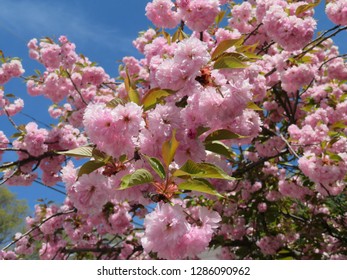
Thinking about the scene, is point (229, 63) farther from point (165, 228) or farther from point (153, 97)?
point (165, 228)

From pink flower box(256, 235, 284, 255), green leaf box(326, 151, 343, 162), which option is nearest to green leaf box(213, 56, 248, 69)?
green leaf box(326, 151, 343, 162)

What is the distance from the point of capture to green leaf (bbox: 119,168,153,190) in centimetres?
132

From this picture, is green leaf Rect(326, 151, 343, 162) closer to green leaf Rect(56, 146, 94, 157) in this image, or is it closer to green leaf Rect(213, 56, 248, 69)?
green leaf Rect(213, 56, 248, 69)

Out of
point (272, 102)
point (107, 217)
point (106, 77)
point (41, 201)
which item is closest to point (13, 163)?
point (107, 217)

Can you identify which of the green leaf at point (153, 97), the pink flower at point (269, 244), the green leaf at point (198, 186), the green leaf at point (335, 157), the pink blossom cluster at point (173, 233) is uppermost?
the pink flower at point (269, 244)

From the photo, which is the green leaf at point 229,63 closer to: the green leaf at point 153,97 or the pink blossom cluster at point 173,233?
the green leaf at point 153,97

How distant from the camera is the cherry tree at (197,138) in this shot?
1.48 metres

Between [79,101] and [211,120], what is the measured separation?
159 inches

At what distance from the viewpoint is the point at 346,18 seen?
3643mm

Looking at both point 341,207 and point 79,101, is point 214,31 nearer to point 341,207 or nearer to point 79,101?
point 79,101

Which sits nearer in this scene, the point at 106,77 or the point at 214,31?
the point at 214,31

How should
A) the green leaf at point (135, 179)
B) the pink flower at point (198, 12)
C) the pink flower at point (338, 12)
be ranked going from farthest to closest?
the pink flower at point (338, 12) < the pink flower at point (198, 12) < the green leaf at point (135, 179)

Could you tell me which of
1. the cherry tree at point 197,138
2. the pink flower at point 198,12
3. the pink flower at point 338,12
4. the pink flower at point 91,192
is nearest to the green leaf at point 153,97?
the cherry tree at point 197,138

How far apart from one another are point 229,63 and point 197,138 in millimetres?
378
